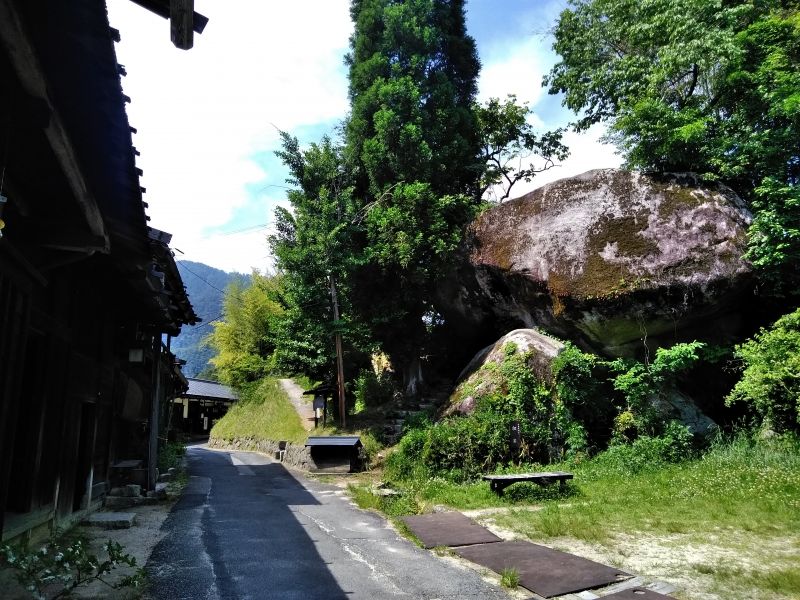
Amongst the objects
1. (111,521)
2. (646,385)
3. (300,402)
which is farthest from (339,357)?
(111,521)

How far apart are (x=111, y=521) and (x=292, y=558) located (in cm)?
350

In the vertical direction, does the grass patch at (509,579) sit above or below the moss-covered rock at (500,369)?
below

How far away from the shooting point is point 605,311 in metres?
14.5

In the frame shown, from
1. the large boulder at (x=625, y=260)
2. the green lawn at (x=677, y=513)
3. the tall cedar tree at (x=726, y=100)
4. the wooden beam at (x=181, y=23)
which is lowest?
the green lawn at (x=677, y=513)

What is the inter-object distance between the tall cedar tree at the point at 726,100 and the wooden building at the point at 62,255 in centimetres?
1435

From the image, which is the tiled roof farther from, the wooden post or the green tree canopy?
the wooden post

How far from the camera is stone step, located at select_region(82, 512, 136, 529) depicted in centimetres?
791

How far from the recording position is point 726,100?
15.4 m

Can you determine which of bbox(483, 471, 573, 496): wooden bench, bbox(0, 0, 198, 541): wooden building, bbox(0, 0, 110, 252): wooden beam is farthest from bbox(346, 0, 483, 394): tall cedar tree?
bbox(0, 0, 110, 252): wooden beam

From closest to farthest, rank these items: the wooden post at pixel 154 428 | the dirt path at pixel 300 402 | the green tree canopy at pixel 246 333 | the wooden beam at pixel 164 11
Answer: the wooden beam at pixel 164 11, the wooden post at pixel 154 428, the dirt path at pixel 300 402, the green tree canopy at pixel 246 333

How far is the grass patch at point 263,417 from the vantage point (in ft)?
77.3

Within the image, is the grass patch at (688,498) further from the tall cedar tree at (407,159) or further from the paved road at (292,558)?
the tall cedar tree at (407,159)

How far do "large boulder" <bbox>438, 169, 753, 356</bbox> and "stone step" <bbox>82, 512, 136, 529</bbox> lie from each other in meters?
12.0

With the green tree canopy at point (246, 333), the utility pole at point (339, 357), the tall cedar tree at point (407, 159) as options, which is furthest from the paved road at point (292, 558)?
the green tree canopy at point (246, 333)
